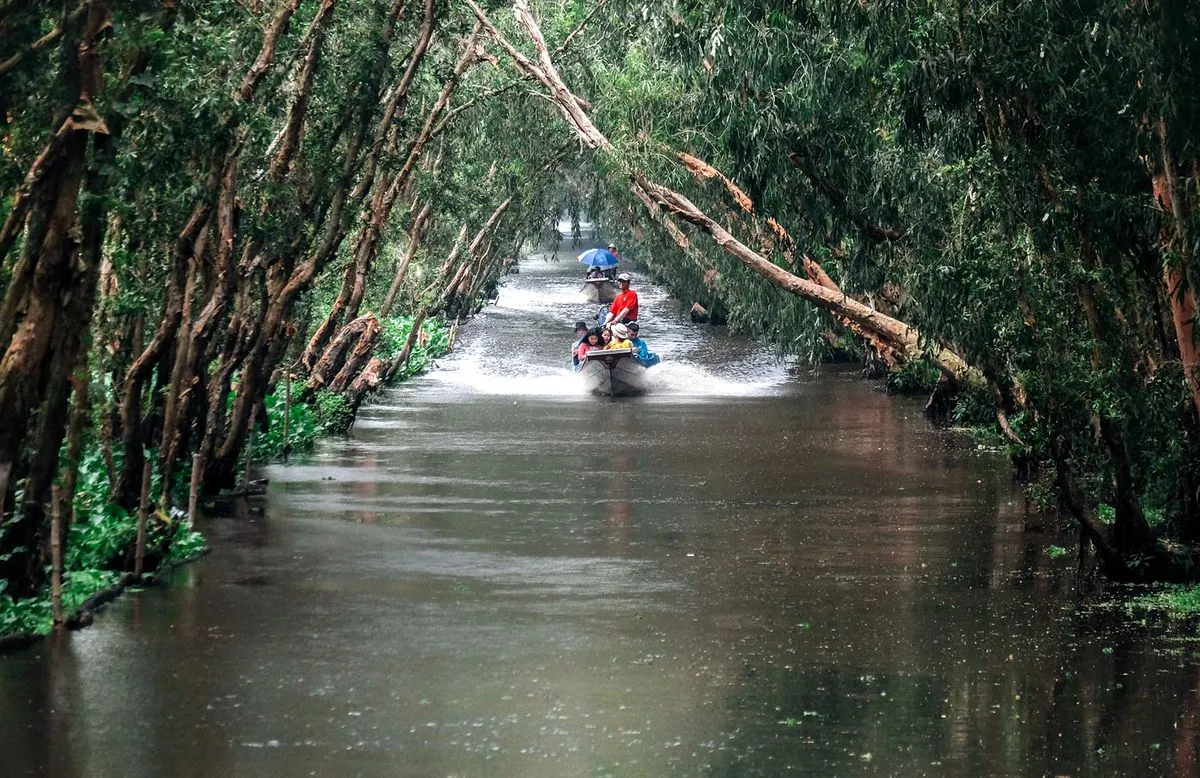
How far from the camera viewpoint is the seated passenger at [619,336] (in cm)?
3638

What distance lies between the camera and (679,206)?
25203 mm

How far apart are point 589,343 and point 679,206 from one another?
12.4m

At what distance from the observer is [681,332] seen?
180ft

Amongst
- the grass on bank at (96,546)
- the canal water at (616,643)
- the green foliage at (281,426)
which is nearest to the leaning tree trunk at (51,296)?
the grass on bank at (96,546)

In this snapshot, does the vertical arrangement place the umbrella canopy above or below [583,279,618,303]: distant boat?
above

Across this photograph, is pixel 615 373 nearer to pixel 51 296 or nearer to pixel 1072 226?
pixel 1072 226

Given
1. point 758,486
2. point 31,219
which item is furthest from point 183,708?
point 758,486

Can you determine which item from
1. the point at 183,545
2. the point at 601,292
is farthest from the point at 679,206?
the point at 601,292

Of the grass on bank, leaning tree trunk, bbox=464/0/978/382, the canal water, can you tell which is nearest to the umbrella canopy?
leaning tree trunk, bbox=464/0/978/382

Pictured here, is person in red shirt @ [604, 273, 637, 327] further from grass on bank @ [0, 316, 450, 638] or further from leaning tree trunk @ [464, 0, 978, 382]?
grass on bank @ [0, 316, 450, 638]

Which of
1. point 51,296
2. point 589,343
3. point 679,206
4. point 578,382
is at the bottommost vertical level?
point 578,382

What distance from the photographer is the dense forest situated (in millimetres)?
11828

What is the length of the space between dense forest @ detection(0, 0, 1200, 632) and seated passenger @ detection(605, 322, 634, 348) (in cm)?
930

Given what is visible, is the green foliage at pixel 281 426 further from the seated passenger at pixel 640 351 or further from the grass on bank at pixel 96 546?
the seated passenger at pixel 640 351
